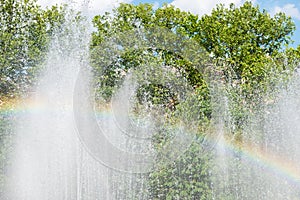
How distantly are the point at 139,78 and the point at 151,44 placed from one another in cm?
163

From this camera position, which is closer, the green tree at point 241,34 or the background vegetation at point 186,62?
the background vegetation at point 186,62

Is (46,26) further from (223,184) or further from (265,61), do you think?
(223,184)

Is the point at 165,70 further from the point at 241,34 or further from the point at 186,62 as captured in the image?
the point at 241,34

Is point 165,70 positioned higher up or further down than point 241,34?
further down

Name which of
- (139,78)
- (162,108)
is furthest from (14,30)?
(162,108)

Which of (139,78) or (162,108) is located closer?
(162,108)

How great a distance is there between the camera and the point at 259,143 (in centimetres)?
957

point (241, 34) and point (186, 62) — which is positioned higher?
point (241, 34)

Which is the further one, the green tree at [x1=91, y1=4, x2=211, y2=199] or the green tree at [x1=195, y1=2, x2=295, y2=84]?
the green tree at [x1=195, y1=2, x2=295, y2=84]

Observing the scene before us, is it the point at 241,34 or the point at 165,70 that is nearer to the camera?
the point at 165,70

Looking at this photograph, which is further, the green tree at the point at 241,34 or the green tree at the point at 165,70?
the green tree at the point at 241,34

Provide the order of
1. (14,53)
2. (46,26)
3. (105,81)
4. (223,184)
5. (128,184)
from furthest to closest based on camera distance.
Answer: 1. (46,26)
2. (14,53)
3. (105,81)
4. (128,184)
5. (223,184)

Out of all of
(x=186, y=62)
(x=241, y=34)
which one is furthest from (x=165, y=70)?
(x=241, y=34)

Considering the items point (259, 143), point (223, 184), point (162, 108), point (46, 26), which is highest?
point (46, 26)
